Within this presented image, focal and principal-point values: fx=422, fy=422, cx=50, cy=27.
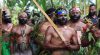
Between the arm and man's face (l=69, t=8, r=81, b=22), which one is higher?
man's face (l=69, t=8, r=81, b=22)

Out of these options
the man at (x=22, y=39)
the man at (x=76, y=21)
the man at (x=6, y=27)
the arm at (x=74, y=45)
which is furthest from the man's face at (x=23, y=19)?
the arm at (x=74, y=45)

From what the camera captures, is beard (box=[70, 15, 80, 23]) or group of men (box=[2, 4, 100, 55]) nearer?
group of men (box=[2, 4, 100, 55])

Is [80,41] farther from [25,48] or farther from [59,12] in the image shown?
[25,48]

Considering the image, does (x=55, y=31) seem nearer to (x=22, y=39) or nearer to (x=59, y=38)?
(x=59, y=38)

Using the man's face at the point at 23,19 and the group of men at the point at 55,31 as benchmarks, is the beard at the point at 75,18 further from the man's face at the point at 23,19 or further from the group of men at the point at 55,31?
the man's face at the point at 23,19

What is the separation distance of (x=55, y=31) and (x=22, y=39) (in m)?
1.04

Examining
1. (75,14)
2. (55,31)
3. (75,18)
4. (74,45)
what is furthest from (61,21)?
(75,18)

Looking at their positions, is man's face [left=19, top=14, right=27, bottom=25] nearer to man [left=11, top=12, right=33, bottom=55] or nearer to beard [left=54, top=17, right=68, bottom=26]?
man [left=11, top=12, right=33, bottom=55]

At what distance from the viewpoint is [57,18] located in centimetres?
724

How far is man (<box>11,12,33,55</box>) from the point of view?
26.0 ft

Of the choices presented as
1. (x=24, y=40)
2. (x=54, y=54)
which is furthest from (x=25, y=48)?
(x=54, y=54)

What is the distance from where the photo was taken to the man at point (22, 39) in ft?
26.0

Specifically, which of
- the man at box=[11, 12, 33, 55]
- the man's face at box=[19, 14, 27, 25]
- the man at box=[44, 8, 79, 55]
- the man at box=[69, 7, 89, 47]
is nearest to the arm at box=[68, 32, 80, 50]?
the man at box=[44, 8, 79, 55]

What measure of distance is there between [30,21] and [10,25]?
43cm
